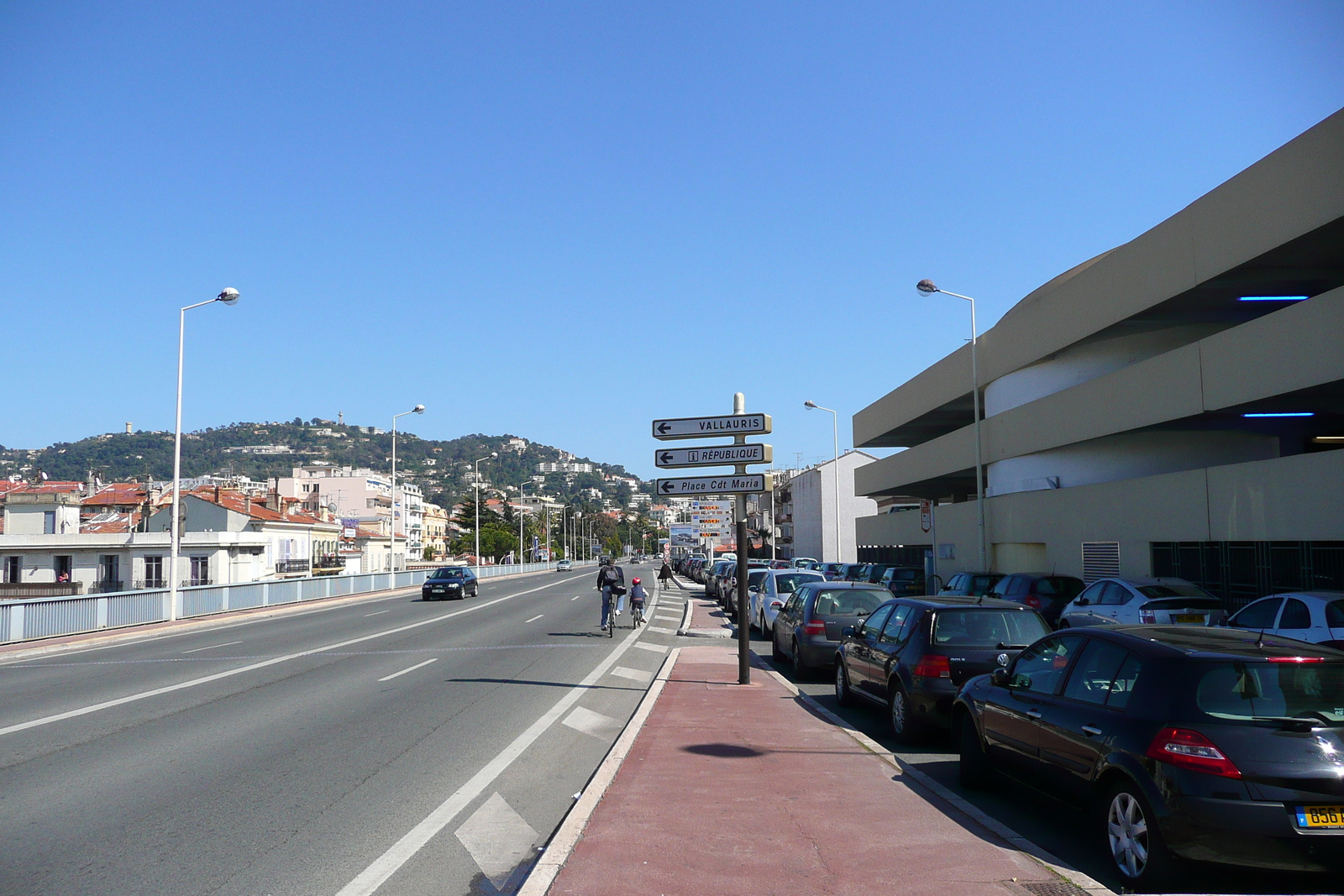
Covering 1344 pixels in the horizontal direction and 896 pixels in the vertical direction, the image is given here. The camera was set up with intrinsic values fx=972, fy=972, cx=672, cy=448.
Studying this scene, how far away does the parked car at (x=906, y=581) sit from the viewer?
3014 centimetres

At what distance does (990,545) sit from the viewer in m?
36.4

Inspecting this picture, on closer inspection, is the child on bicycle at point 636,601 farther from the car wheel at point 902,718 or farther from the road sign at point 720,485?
the car wheel at point 902,718

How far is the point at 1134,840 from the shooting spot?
5.43 metres

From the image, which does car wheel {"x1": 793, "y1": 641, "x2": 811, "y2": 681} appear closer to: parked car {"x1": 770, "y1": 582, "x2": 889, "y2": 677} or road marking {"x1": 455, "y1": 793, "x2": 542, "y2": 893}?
parked car {"x1": 770, "y1": 582, "x2": 889, "y2": 677}

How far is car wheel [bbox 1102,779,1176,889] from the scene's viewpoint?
5.20m

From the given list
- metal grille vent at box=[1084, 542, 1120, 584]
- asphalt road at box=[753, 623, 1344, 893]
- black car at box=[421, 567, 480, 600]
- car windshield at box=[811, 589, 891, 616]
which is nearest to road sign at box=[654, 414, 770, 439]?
car windshield at box=[811, 589, 891, 616]

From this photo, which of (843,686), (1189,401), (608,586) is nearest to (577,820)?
(843,686)

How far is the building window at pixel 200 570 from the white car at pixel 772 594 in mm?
41626

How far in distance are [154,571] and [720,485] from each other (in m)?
53.1

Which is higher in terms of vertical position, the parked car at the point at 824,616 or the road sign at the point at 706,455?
the road sign at the point at 706,455

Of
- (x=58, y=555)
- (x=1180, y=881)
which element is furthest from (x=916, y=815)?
(x=58, y=555)

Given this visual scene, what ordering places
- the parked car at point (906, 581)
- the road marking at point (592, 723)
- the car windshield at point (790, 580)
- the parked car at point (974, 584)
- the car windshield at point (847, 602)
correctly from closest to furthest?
the road marking at point (592, 723), the car windshield at point (847, 602), the car windshield at point (790, 580), the parked car at point (974, 584), the parked car at point (906, 581)

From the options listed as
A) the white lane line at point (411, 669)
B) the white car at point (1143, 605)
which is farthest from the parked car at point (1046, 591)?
the white lane line at point (411, 669)

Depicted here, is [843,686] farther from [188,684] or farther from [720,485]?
[188,684]
